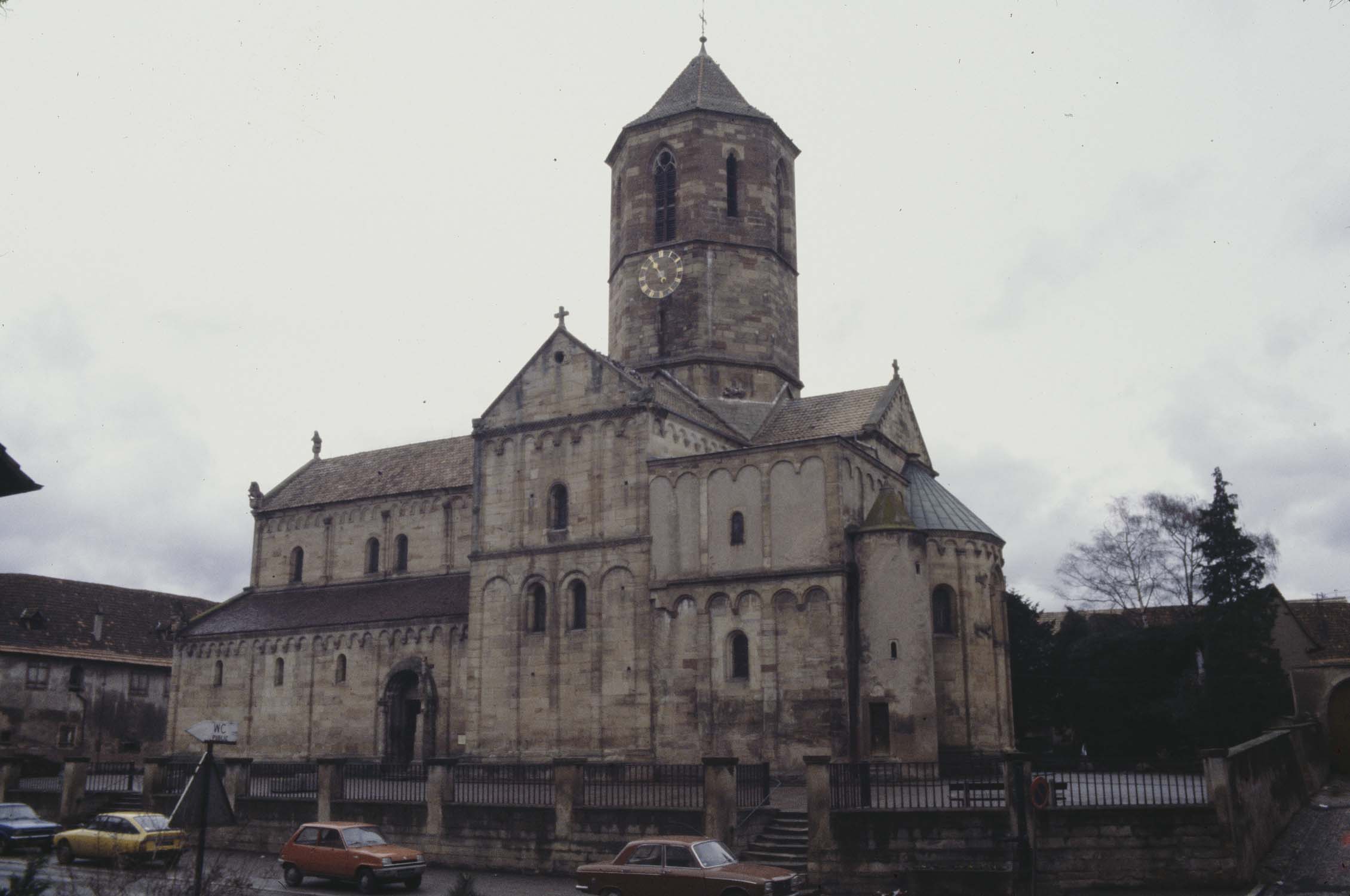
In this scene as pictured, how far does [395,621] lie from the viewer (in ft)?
148

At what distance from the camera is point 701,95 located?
46.6m

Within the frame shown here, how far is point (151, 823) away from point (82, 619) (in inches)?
1417

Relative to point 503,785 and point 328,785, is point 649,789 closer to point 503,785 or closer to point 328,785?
point 503,785

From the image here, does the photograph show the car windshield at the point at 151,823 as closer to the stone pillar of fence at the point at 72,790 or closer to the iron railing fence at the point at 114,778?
the iron railing fence at the point at 114,778

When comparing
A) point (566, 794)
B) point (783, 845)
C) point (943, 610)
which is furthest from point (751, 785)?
point (943, 610)

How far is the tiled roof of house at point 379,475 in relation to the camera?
50.8 metres

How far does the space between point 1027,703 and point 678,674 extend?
63.2ft

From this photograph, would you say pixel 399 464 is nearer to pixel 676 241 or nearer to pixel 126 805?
pixel 676 241

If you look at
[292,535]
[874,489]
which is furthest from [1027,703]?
[292,535]

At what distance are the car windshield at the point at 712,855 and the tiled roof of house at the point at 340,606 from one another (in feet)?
74.6

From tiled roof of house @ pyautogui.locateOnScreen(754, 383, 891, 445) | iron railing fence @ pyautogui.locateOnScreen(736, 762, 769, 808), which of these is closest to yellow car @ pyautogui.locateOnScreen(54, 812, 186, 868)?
iron railing fence @ pyautogui.locateOnScreen(736, 762, 769, 808)

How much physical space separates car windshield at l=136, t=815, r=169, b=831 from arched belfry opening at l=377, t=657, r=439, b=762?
1405cm

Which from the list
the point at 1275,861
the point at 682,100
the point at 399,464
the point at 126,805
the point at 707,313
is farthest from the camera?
the point at 399,464

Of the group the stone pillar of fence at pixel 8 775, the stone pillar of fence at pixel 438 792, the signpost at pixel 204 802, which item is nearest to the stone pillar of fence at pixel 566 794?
the stone pillar of fence at pixel 438 792
